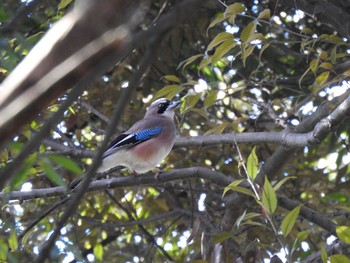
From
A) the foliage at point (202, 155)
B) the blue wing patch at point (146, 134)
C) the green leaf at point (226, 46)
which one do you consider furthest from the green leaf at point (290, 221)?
the blue wing patch at point (146, 134)

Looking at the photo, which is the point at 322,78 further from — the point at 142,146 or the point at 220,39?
the point at 142,146

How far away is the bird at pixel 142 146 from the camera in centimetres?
556

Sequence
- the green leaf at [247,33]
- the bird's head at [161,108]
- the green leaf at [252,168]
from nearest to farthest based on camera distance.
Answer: the green leaf at [252,168] → the green leaf at [247,33] → the bird's head at [161,108]

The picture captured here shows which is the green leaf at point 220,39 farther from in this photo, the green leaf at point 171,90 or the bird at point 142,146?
the bird at point 142,146

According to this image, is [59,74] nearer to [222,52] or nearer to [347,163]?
[222,52]

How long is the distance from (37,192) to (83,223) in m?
1.56

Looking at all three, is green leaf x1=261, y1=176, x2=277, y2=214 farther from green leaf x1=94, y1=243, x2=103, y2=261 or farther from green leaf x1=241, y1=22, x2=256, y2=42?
green leaf x1=94, y1=243, x2=103, y2=261

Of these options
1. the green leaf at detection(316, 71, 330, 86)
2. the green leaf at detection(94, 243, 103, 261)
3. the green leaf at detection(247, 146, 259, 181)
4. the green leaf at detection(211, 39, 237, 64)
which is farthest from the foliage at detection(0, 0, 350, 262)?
the green leaf at detection(247, 146, 259, 181)

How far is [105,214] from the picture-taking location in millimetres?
6617

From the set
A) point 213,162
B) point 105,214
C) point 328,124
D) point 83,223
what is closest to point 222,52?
point 328,124

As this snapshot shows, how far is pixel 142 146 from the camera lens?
5.89m

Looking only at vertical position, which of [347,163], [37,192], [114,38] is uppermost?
[114,38]

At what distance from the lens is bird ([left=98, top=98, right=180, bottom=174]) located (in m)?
5.56

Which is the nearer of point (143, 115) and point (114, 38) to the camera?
point (114, 38)
